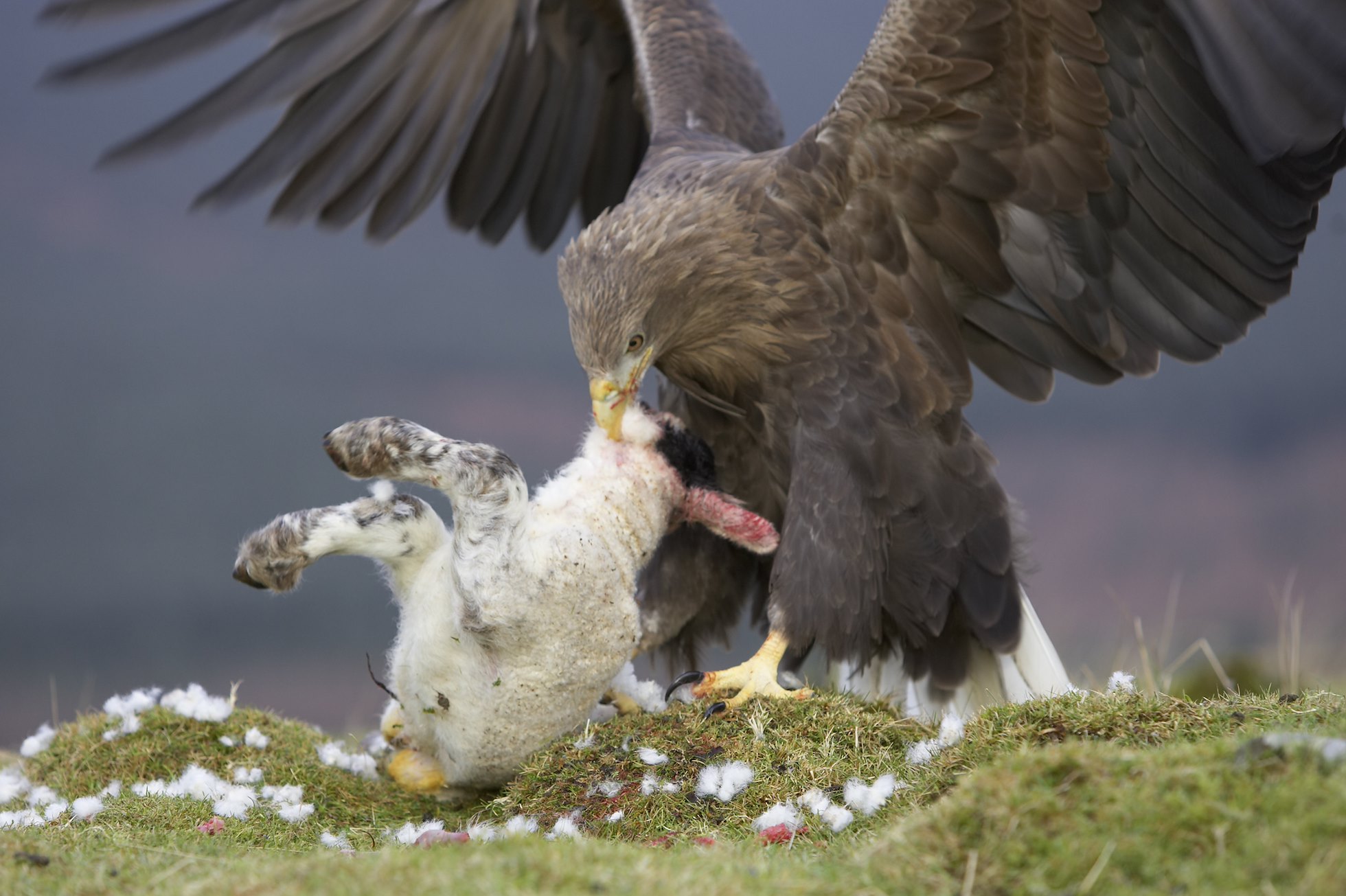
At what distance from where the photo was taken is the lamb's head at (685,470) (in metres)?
3.80

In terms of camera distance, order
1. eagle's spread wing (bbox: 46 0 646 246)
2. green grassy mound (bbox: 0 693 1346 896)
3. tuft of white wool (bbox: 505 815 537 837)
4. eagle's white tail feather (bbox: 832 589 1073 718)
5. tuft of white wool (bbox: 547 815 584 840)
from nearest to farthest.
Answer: green grassy mound (bbox: 0 693 1346 896) < tuft of white wool (bbox: 547 815 584 840) < tuft of white wool (bbox: 505 815 537 837) < eagle's white tail feather (bbox: 832 589 1073 718) < eagle's spread wing (bbox: 46 0 646 246)

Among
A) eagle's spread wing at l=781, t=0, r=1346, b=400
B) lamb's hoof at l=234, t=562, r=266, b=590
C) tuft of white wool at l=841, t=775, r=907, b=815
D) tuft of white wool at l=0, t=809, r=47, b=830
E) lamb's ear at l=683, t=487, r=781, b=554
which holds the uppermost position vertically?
eagle's spread wing at l=781, t=0, r=1346, b=400

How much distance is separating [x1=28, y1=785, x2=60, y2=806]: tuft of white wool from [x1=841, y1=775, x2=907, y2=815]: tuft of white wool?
2.15 metres

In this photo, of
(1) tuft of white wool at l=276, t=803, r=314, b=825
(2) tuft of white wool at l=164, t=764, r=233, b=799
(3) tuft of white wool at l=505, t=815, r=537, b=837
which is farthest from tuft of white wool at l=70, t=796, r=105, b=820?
(3) tuft of white wool at l=505, t=815, r=537, b=837

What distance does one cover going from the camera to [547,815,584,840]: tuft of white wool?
2.71 m

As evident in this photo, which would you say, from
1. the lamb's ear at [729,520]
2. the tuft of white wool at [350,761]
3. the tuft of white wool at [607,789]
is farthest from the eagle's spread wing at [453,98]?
the tuft of white wool at [607,789]

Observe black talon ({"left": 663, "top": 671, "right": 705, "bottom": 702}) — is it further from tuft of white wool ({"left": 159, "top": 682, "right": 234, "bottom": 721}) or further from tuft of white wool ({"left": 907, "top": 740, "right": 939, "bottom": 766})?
tuft of white wool ({"left": 159, "top": 682, "right": 234, "bottom": 721})

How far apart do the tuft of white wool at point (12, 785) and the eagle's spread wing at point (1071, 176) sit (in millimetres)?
2894

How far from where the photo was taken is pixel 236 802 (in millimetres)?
3229

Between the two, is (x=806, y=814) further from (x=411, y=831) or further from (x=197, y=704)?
(x=197, y=704)

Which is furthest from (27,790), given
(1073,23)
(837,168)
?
(1073,23)

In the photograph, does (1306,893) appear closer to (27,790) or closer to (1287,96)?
(1287,96)

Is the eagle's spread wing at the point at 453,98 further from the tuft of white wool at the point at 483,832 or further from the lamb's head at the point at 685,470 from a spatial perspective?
the tuft of white wool at the point at 483,832

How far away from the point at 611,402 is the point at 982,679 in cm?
173
